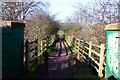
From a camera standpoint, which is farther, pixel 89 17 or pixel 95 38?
pixel 89 17

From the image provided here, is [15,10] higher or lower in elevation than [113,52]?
higher

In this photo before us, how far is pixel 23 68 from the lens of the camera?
25.8 feet

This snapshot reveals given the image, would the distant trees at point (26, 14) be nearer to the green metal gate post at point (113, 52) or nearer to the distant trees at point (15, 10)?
the distant trees at point (15, 10)

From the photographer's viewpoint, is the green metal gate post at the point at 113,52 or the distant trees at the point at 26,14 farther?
the distant trees at the point at 26,14

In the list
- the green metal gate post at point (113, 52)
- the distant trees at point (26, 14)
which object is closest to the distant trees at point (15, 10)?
the distant trees at point (26, 14)

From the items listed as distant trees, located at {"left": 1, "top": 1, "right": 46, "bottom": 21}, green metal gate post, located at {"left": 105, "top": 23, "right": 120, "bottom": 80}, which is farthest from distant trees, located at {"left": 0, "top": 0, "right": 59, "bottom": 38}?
green metal gate post, located at {"left": 105, "top": 23, "right": 120, "bottom": 80}

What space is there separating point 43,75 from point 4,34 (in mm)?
2601

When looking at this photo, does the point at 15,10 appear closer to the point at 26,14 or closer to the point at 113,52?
the point at 26,14

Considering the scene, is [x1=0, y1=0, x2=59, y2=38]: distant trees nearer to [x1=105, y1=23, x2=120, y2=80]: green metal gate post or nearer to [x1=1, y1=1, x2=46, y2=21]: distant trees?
[x1=1, y1=1, x2=46, y2=21]: distant trees

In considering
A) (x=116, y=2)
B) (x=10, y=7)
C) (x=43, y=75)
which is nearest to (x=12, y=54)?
(x=43, y=75)

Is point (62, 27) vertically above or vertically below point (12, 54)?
above

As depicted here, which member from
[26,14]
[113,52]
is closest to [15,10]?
[26,14]

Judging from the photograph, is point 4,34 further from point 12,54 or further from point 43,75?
point 43,75

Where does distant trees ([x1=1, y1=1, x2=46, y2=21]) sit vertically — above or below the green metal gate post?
above
